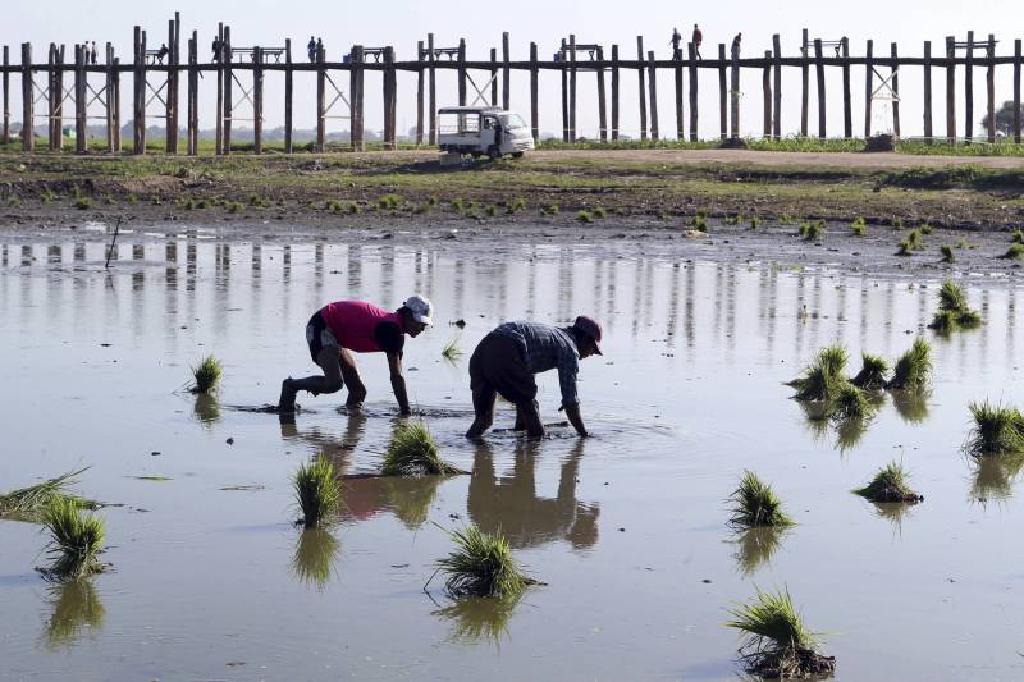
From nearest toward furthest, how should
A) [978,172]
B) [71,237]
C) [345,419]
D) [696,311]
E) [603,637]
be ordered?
[603,637] < [345,419] < [696,311] < [71,237] < [978,172]

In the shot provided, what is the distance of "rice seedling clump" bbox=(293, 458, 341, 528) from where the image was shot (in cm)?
1063

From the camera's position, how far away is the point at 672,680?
8117 millimetres

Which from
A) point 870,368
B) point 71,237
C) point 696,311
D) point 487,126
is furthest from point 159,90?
point 870,368

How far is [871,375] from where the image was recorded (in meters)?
16.7

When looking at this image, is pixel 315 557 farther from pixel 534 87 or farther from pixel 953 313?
pixel 534 87

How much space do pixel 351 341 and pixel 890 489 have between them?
433 cm

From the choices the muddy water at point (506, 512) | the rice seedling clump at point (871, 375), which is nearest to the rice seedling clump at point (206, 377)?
the muddy water at point (506, 512)

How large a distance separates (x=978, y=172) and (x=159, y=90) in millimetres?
31957

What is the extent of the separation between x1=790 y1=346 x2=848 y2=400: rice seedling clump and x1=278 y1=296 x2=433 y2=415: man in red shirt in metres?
3.56

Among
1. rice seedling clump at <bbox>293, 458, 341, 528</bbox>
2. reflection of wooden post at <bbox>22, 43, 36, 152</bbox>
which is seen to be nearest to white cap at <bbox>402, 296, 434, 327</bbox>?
rice seedling clump at <bbox>293, 458, 341, 528</bbox>

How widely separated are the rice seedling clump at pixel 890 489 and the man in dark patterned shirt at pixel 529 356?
212 centimetres

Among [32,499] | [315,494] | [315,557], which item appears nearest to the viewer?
[315,557]

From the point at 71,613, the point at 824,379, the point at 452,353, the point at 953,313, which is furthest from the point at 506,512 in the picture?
the point at 953,313

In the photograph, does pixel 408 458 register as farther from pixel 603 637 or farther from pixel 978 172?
pixel 978 172
